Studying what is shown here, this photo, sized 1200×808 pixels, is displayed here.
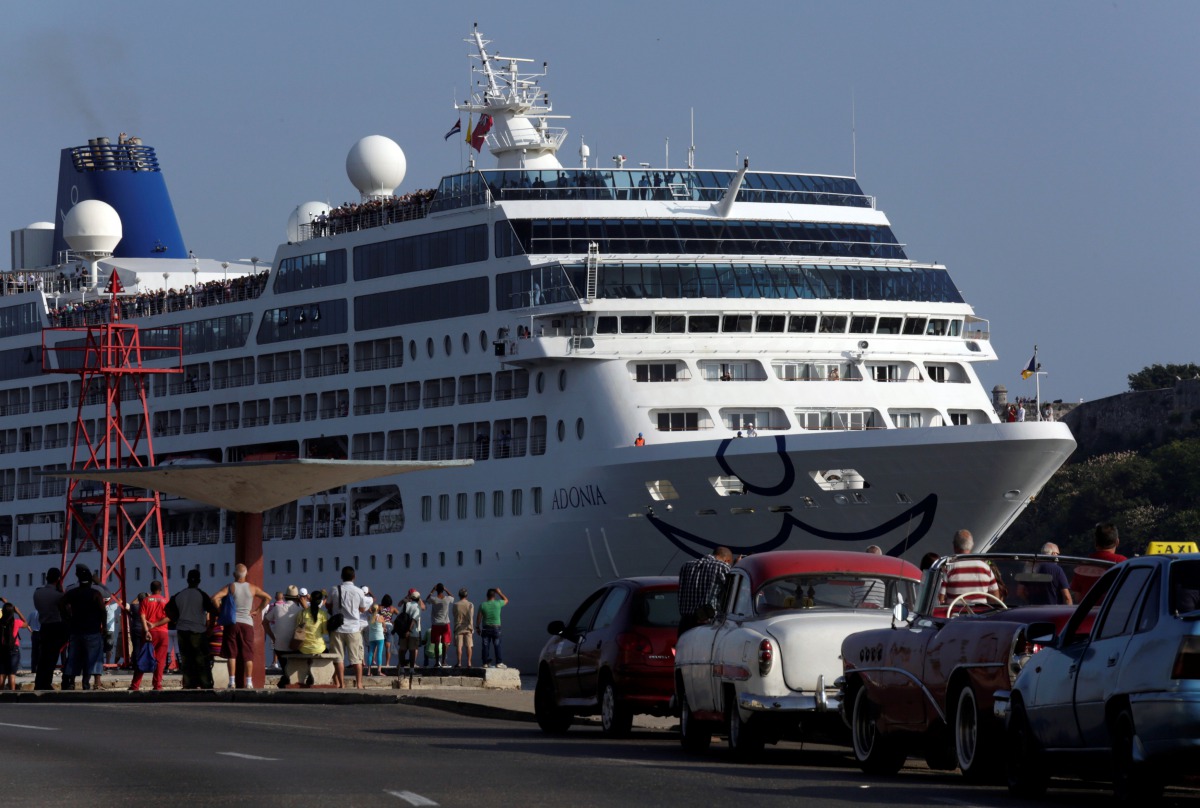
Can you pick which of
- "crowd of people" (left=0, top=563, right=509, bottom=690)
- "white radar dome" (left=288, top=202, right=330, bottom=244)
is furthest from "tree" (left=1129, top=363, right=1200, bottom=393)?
"crowd of people" (left=0, top=563, right=509, bottom=690)

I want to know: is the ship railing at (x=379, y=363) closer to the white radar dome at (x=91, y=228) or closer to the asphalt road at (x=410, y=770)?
the white radar dome at (x=91, y=228)

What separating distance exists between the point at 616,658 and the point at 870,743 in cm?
390

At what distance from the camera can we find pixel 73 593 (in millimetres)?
26484

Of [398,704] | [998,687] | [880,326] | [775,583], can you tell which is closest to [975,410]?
[880,326]

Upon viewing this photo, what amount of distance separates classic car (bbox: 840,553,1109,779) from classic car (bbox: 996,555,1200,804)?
36 cm

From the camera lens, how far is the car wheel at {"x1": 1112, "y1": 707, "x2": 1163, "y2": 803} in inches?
425

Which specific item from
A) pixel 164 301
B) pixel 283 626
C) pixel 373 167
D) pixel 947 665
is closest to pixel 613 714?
pixel 947 665

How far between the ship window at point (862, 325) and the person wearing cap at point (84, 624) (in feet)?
63.2

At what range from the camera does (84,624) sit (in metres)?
26.8

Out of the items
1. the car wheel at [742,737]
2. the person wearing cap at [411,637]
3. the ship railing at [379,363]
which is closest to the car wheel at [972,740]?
the car wheel at [742,737]

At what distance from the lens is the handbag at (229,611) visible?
2497 cm

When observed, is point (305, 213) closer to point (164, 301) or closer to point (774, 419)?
point (164, 301)

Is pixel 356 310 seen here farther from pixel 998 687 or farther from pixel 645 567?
pixel 998 687

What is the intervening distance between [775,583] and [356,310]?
34.9 metres
